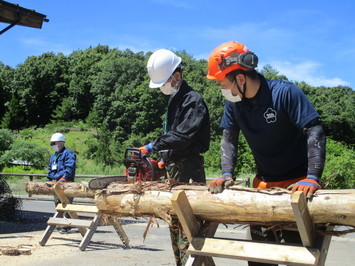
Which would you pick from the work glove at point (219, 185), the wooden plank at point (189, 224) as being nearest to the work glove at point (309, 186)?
the work glove at point (219, 185)

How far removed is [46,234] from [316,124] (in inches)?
264

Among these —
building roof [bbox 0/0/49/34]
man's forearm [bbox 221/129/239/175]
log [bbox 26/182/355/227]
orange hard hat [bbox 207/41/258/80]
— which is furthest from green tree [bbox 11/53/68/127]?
orange hard hat [bbox 207/41/258/80]

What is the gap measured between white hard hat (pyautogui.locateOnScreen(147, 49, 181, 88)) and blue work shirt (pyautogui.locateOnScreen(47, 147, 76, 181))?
543 centimetres

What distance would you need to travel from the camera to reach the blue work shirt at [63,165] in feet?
32.5

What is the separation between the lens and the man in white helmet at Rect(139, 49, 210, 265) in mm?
4789

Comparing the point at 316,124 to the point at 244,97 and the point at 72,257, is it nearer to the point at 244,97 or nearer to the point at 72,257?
the point at 244,97

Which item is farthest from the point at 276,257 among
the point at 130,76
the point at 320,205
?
the point at 130,76

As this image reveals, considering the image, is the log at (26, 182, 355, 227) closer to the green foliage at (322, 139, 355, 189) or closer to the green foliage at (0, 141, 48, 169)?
the green foliage at (322, 139, 355, 189)

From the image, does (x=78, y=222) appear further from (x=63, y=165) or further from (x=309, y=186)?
(x=309, y=186)

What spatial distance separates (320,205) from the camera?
3162 mm

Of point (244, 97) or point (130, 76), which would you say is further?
point (130, 76)

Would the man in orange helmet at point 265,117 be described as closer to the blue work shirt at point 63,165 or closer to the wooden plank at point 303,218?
the wooden plank at point 303,218

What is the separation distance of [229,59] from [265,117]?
547mm

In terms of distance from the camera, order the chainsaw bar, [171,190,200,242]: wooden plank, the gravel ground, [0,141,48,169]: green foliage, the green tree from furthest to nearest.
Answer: the green tree < [0,141,48,169]: green foliage < the gravel ground < the chainsaw bar < [171,190,200,242]: wooden plank
